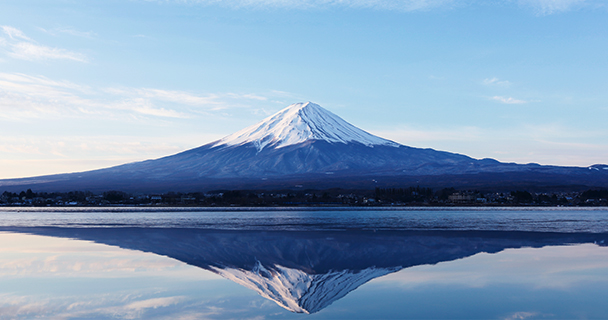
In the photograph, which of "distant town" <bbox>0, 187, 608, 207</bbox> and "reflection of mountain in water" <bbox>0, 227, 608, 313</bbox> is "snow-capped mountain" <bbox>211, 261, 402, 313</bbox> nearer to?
"reflection of mountain in water" <bbox>0, 227, 608, 313</bbox>

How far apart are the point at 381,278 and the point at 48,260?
Answer: 12217 mm

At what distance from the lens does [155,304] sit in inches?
511

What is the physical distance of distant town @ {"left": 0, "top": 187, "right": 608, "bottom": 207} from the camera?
396 ft

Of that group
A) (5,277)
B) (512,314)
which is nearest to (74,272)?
(5,277)

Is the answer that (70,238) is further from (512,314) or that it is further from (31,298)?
(512,314)

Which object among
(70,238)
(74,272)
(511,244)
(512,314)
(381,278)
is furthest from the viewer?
(70,238)

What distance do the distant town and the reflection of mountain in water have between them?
8587cm

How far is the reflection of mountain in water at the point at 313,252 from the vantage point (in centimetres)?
1554

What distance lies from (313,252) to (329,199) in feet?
349

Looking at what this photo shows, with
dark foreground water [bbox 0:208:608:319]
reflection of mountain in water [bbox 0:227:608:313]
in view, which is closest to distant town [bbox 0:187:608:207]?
reflection of mountain in water [bbox 0:227:608:313]

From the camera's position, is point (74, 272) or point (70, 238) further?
point (70, 238)

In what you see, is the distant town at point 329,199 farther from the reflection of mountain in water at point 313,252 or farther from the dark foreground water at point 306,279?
the dark foreground water at point 306,279

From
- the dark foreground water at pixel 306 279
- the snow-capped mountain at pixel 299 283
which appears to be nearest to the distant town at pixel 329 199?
the dark foreground water at pixel 306 279

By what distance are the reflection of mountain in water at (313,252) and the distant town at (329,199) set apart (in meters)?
85.9
